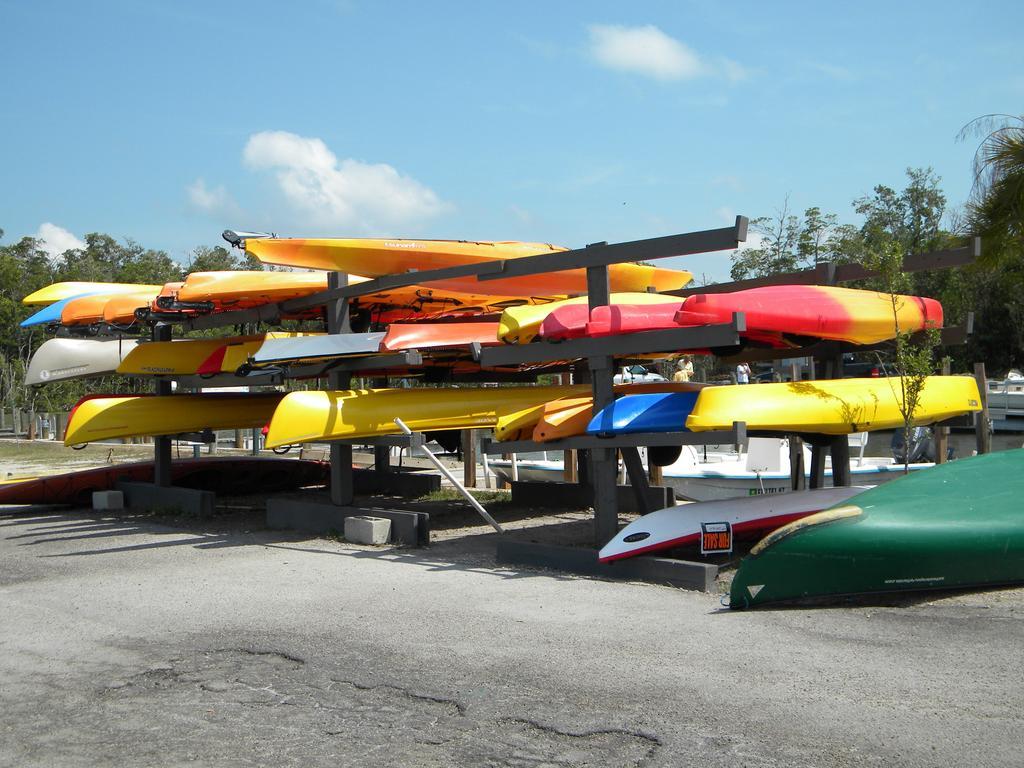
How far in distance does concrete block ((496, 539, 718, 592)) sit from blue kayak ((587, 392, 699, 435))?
1.00 m

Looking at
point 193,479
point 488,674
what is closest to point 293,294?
point 193,479

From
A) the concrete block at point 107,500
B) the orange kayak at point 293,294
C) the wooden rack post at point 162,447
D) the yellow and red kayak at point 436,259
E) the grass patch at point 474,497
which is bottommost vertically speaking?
the grass patch at point 474,497

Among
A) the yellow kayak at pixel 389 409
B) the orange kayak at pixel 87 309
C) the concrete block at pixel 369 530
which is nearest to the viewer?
the concrete block at pixel 369 530

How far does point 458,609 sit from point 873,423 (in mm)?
3758

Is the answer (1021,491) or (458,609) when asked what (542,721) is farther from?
(1021,491)

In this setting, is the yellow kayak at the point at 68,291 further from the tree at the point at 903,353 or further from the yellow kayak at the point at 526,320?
the tree at the point at 903,353

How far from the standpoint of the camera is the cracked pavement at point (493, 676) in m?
4.25

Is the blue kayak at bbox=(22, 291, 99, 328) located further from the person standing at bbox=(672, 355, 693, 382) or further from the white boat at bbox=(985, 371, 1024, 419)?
the white boat at bbox=(985, 371, 1024, 419)

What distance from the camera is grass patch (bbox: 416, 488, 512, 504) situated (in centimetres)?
1380

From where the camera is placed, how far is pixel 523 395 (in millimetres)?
12070

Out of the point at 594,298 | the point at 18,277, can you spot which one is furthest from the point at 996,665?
the point at 18,277

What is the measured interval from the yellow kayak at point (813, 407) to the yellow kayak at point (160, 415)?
25.4 ft

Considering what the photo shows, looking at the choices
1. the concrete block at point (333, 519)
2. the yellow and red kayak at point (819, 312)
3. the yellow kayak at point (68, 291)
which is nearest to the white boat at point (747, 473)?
the concrete block at point (333, 519)

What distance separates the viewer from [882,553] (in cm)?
646
